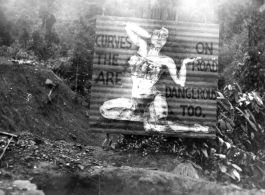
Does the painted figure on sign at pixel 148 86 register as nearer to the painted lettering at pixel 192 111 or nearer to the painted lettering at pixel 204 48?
the painted lettering at pixel 192 111

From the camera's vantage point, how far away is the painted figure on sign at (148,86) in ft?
18.7

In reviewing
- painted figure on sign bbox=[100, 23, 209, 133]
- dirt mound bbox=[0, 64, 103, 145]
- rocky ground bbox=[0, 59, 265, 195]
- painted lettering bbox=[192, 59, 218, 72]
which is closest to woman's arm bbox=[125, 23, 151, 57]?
painted figure on sign bbox=[100, 23, 209, 133]

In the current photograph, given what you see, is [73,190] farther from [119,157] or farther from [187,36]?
[187,36]

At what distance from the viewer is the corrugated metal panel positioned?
562 cm

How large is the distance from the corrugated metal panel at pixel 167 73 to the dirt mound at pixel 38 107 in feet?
10.8

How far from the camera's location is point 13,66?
1016 cm

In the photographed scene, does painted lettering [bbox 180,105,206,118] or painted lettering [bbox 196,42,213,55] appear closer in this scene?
painted lettering [bbox 180,105,206,118]

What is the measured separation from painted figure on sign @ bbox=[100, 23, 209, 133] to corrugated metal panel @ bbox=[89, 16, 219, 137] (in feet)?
0.23

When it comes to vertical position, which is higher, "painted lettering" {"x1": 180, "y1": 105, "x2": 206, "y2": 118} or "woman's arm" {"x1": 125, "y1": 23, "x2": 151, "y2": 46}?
"woman's arm" {"x1": 125, "y1": 23, "x2": 151, "y2": 46}

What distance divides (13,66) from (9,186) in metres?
6.98

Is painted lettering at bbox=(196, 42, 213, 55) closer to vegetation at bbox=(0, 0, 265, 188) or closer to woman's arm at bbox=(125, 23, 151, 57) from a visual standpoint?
vegetation at bbox=(0, 0, 265, 188)

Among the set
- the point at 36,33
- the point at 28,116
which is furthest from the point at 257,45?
the point at 36,33

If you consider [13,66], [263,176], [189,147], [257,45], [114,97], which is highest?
[257,45]

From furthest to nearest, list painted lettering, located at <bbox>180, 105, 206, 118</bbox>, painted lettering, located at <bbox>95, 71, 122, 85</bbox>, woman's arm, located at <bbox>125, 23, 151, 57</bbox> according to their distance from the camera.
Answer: painted lettering, located at <bbox>180, 105, 206, 118</bbox>
woman's arm, located at <bbox>125, 23, 151, 57</bbox>
painted lettering, located at <bbox>95, 71, 122, 85</bbox>
